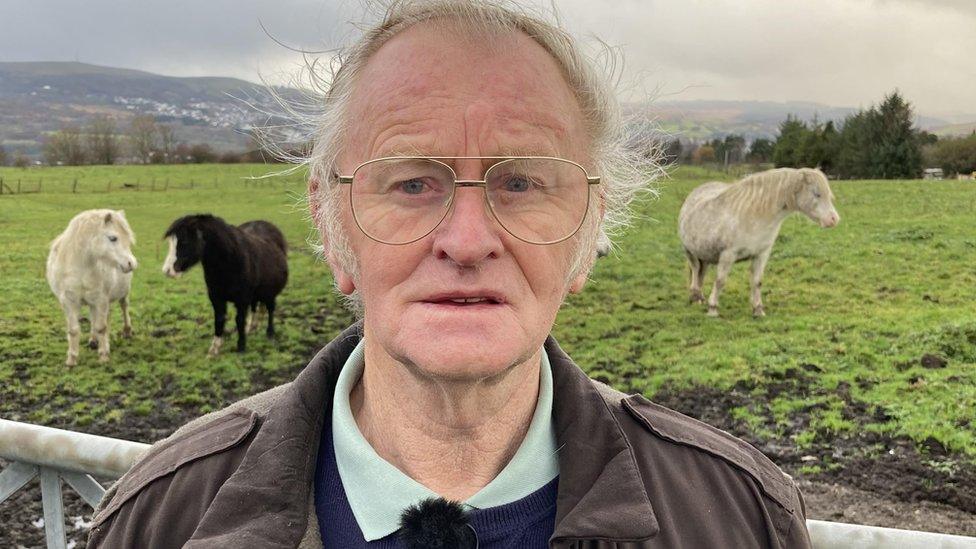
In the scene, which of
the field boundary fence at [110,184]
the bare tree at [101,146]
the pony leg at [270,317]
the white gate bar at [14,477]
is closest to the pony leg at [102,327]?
the pony leg at [270,317]

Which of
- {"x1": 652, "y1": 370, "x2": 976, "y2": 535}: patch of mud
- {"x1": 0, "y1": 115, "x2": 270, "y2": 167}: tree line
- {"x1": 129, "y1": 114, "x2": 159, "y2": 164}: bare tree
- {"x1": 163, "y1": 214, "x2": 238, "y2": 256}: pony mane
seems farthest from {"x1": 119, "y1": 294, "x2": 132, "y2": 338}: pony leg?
{"x1": 129, "y1": 114, "x2": 159, "y2": 164}: bare tree

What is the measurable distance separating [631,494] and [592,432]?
0.58 feet

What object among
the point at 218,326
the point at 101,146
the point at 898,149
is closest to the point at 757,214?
the point at 218,326

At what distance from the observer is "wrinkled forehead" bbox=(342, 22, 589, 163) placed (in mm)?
1361

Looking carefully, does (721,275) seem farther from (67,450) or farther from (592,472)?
(67,450)

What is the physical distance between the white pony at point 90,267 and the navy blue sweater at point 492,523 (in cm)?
803

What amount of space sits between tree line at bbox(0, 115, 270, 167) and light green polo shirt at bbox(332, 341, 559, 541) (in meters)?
43.5

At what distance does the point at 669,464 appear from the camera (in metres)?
1.43

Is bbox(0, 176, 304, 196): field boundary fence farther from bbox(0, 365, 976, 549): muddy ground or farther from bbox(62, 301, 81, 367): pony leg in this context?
bbox(0, 365, 976, 549): muddy ground

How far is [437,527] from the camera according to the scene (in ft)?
4.22

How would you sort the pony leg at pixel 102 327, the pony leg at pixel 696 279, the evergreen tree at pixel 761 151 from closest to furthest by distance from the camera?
the pony leg at pixel 102 327
the pony leg at pixel 696 279
the evergreen tree at pixel 761 151

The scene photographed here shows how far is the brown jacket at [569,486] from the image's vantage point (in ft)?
4.17

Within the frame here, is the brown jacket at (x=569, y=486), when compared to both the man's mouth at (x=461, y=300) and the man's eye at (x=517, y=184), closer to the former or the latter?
the man's mouth at (x=461, y=300)

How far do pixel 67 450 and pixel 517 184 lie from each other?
Result: 152 centimetres
